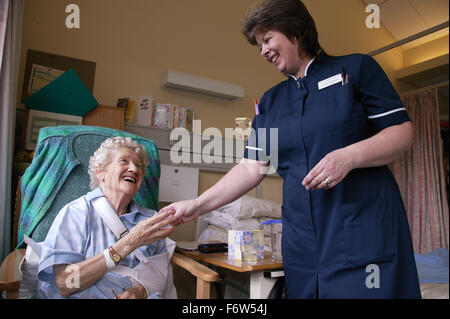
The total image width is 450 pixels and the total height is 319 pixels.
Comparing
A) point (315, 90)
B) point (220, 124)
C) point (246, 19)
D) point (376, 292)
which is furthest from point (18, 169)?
point (376, 292)

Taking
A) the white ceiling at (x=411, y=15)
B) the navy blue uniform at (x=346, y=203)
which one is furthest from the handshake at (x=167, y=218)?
the white ceiling at (x=411, y=15)

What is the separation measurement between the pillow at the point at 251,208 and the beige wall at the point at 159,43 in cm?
53

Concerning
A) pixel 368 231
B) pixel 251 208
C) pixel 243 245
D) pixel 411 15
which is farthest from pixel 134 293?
pixel 411 15

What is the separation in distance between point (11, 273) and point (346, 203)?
833 millimetres

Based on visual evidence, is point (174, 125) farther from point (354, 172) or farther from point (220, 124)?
point (354, 172)

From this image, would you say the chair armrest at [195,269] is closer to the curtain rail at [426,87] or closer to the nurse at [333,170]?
the nurse at [333,170]

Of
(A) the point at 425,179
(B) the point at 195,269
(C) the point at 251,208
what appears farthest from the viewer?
(A) the point at 425,179

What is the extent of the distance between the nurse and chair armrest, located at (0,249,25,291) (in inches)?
15.2

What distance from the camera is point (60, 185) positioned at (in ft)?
3.14

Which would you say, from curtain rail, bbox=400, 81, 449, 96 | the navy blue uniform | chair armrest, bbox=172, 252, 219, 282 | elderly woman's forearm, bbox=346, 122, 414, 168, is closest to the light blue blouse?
chair armrest, bbox=172, 252, 219, 282

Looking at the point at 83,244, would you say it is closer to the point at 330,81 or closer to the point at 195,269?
the point at 195,269

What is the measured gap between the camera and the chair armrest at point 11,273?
67 cm

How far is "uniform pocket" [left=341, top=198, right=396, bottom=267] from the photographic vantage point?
738 millimetres

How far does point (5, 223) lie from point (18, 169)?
451 millimetres
